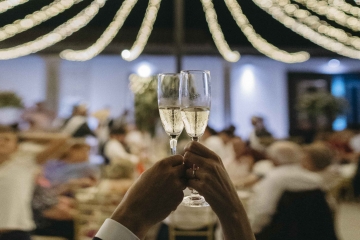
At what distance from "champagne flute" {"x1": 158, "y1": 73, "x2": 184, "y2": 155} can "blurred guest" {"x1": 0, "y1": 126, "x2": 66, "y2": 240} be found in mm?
1730

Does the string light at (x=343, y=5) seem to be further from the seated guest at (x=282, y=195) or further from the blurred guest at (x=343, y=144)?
the blurred guest at (x=343, y=144)

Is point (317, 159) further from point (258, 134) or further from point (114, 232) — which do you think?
point (258, 134)

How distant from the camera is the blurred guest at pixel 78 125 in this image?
556 centimetres

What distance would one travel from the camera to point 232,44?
9.35 metres

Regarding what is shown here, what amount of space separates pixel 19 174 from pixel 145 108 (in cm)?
218

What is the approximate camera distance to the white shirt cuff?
836 millimetres

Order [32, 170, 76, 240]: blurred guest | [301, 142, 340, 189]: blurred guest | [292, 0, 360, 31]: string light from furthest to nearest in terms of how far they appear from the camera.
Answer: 1. [292, 0, 360, 31]: string light
2. [301, 142, 340, 189]: blurred guest
3. [32, 170, 76, 240]: blurred guest

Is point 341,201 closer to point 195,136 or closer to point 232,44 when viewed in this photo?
point 232,44

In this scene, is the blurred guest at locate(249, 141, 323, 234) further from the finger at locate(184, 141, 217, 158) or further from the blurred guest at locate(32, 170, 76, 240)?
the finger at locate(184, 141, 217, 158)

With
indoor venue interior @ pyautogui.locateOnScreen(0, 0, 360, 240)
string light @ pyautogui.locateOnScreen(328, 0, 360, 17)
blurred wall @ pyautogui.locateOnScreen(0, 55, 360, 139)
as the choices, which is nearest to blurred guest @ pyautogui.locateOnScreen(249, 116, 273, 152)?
indoor venue interior @ pyautogui.locateOnScreen(0, 0, 360, 240)

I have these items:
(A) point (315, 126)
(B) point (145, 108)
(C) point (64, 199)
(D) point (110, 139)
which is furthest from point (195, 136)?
(A) point (315, 126)

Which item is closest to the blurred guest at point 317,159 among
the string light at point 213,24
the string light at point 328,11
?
the string light at point 328,11

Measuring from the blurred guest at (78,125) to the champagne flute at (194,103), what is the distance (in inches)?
178

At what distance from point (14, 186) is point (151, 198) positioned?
2066mm
